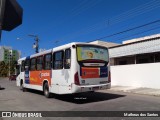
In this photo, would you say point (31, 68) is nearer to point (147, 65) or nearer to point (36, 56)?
point (36, 56)

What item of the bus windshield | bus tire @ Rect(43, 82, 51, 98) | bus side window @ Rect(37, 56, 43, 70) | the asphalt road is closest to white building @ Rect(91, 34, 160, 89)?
the asphalt road

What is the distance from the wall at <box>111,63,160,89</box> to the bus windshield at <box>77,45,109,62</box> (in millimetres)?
6989

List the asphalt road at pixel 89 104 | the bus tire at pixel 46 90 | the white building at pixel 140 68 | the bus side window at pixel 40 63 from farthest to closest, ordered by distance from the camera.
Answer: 1. the white building at pixel 140 68
2. the bus side window at pixel 40 63
3. the bus tire at pixel 46 90
4. the asphalt road at pixel 89 104

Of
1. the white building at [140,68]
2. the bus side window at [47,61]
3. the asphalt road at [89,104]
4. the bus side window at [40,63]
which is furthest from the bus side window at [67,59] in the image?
the white building at [140,68]

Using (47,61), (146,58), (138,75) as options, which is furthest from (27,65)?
(146,58)

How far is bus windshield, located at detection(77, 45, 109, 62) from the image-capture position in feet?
35.1

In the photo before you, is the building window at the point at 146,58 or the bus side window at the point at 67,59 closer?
the bus side window at the point at 67,59

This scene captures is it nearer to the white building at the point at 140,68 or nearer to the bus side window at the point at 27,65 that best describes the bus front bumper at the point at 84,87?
the white building at the point at 140,68

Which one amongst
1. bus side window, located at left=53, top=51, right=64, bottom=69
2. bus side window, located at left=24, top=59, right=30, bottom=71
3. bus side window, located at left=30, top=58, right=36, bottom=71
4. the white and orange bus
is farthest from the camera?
bus side window, located at left=24, top=59, right=30, bottom=71

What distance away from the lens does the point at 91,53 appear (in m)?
11.1

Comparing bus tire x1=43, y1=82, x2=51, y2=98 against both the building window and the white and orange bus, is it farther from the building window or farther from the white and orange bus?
the building window

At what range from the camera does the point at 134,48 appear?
20828 mm

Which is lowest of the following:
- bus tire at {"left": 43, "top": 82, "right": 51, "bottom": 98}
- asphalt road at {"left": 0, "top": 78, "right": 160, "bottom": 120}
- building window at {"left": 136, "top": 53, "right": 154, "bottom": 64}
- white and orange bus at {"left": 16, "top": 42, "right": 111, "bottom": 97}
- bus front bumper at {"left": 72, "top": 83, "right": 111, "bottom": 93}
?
asphalt road at {"left": 0, "top": 78, "right": 160, "bottom": 120}

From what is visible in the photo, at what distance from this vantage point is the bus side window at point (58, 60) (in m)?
11.5
